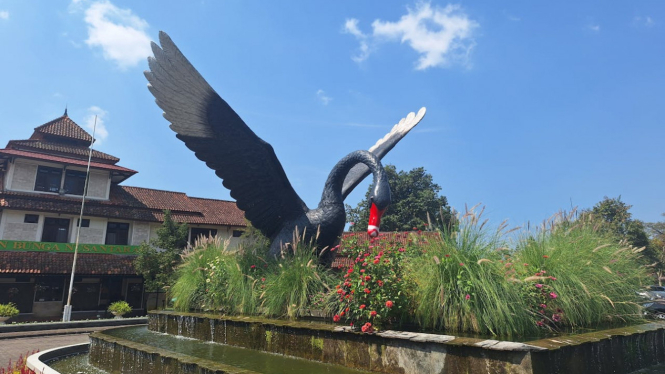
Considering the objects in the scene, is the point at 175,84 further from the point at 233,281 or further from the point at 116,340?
the point at 116,340

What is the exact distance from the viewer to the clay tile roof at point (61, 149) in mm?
19922

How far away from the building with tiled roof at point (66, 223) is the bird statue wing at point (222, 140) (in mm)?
15674

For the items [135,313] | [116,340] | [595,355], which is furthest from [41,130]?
[595,355]

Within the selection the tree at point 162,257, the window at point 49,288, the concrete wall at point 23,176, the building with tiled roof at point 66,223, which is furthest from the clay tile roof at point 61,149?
the window at point 49,288

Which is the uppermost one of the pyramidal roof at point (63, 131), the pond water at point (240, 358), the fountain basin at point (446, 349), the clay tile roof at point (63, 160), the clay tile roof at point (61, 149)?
the pyramidal roof at point (63, 131)

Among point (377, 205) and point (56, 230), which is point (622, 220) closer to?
point (377, 205)

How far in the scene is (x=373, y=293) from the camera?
A: 3902mm

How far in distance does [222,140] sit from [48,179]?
18622 millimetres

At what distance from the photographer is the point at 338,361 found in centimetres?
384

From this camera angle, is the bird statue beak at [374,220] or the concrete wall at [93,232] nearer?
the bird statue beak at [374,220]

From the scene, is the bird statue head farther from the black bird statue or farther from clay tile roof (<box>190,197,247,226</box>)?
clay tile roof (<box>190,197,247,226</box>)

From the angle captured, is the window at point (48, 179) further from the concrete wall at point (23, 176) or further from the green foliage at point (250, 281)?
the green foliage at point (250, 281)

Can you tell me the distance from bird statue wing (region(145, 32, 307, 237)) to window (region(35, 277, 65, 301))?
1722cm

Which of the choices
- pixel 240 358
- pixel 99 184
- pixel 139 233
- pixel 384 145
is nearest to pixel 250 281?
pixel 240 358
